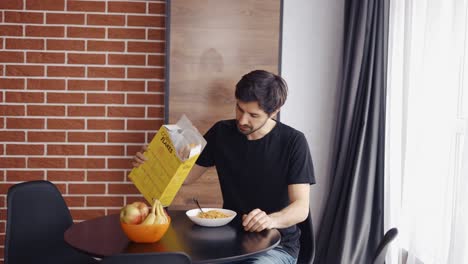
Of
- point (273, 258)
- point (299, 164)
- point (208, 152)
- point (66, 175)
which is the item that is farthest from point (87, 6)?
point (273, 258)

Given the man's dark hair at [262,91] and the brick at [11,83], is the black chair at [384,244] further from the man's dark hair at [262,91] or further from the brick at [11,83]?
the brick at [11,83]

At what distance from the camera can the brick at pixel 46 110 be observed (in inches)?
125

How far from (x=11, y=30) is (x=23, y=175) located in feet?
2.65

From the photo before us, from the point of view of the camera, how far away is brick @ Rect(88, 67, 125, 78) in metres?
3.19

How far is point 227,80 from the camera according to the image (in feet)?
10.3

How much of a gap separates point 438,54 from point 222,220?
1290mm

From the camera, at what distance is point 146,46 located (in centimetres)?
321

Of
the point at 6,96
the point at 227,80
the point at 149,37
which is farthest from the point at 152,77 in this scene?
the point at 6,96

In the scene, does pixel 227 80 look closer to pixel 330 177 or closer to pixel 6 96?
pixel 330 177

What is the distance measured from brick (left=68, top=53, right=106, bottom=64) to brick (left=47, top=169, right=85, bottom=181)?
62 centimetres

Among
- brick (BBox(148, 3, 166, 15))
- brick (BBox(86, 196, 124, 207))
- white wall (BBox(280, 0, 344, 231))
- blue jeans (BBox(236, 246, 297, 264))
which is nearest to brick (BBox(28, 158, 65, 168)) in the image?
brick (BBox(86, 196, 124, 207))

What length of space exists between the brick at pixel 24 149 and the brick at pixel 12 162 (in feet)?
0.11

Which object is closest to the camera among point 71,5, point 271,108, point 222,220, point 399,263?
point 222,220

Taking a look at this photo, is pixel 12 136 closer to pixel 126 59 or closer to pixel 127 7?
pixel 126 59
